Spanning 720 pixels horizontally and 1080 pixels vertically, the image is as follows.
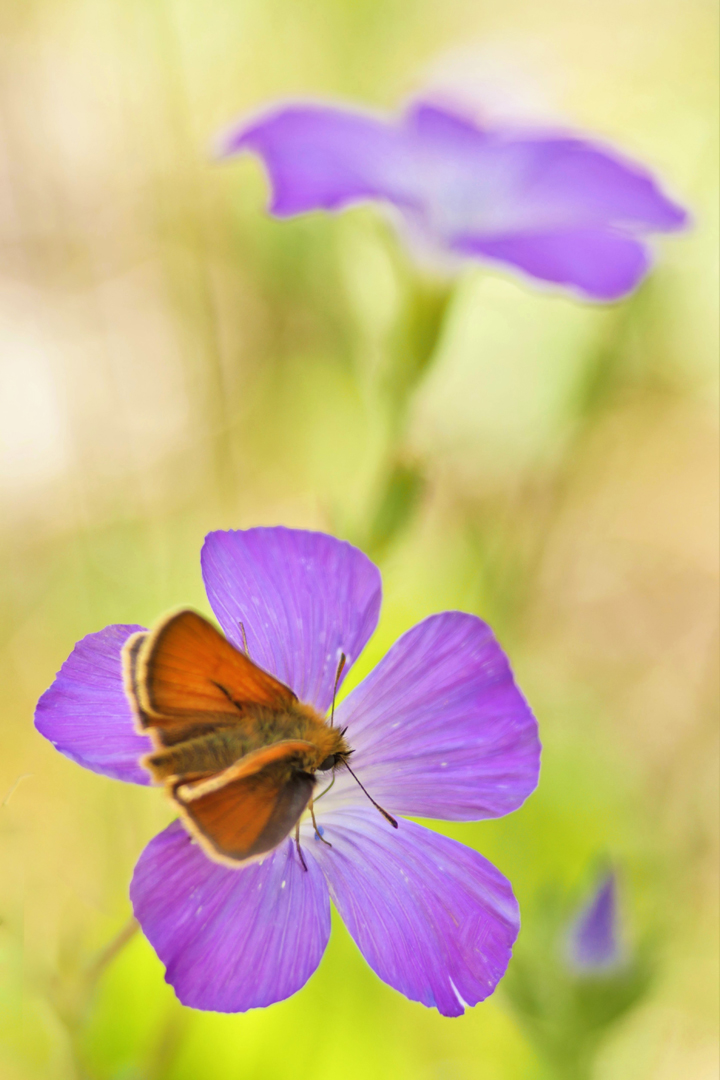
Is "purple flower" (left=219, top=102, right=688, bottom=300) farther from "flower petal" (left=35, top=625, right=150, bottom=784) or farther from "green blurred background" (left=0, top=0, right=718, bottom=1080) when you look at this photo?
"flower petal" (left=35, top=625, right=150, bottom=784)

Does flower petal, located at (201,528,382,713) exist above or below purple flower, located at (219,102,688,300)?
below

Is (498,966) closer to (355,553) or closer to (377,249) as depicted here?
(355,553)

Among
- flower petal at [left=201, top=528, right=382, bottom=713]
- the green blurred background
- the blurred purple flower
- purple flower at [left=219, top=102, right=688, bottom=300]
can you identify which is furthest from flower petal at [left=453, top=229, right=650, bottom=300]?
the blurred purple flower

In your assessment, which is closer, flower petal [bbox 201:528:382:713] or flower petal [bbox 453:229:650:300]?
flower petal [bbox 201:528:382:713]

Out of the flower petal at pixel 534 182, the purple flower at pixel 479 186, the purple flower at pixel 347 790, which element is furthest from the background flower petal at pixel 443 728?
the flower petal at pixel 534 182

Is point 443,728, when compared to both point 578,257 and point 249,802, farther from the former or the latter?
point 578,257

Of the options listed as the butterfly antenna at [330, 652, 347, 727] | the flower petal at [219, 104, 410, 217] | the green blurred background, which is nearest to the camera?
the butterfly antenna at [330, 652, 347, 727]

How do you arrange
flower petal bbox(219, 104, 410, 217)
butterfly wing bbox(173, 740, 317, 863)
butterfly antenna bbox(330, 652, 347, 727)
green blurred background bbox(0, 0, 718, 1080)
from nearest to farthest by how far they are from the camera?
butterfly wing bbox(173, 740, 317, 863) < butterfly antenna bbox(330, 652, 347, 727) < flower petal bbox(219, 104, 410, 217) < green blurred background bbox(0, 0, 718, 1080)
